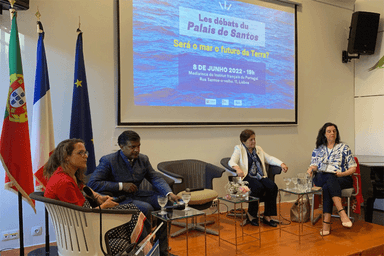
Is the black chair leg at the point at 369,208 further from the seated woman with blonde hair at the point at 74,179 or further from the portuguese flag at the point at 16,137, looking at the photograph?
the portuguese flag at the point at 16,137

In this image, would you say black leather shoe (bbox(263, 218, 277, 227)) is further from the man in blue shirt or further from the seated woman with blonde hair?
the seated woman with blonde hair

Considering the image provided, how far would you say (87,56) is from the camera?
142 inches

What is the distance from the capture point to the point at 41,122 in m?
2.98

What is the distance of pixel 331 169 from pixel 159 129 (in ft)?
6.96

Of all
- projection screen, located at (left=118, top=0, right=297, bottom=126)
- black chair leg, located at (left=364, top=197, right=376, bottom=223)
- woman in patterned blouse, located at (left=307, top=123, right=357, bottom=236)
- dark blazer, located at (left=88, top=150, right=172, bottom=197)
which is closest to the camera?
dark blazer, located at (left=88, top=150, right=172, bottom=197)

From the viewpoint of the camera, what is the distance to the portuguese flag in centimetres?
274

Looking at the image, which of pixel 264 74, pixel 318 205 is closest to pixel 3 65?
pixel 264 74

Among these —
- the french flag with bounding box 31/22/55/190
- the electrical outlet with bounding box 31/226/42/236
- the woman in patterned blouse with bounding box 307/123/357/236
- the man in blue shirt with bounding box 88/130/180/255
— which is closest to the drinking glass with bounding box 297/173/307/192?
the woman in patterned blouse with bounding box 307/123/357/236

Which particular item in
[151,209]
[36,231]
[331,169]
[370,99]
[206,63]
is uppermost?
[206,63]

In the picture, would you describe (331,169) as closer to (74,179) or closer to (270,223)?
(270,223)

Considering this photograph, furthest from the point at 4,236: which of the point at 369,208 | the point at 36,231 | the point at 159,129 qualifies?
the point at 369,208

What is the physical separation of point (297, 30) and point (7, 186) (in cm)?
438

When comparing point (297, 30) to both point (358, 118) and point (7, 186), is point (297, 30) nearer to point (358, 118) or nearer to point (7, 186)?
point (358, 118)

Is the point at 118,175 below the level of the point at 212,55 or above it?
below
